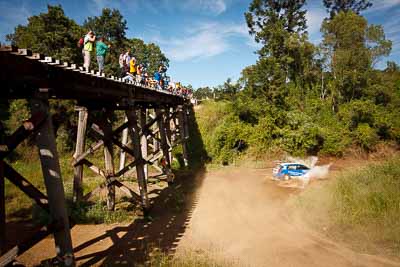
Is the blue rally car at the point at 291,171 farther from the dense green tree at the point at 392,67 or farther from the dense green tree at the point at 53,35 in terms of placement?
the dense green tree at the point at 392,67

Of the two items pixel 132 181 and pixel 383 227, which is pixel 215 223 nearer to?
pixel 383 227

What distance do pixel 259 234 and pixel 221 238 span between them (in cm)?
114

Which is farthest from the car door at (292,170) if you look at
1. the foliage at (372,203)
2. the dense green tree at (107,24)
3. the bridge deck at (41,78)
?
the dense green tree at (107,24)

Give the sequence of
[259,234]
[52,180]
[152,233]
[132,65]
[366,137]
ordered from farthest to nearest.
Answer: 1. [366,137]
2. [132,65]
3. [259,234]
4. [152,233]
5. [52,180]

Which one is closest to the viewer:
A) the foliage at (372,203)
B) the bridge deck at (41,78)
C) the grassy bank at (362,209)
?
the bridge deck at (41,78)

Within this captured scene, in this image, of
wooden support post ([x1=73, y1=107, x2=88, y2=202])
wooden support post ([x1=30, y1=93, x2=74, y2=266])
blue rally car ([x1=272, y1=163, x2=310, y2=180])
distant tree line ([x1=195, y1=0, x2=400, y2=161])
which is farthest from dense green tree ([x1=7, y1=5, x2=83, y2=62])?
wooden support post ([x1=30, y1=93, x2=74, y2=266])

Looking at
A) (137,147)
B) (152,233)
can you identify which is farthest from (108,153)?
(152,233)

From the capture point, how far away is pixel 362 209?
8.11 m

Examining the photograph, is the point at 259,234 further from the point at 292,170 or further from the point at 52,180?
the point at 292,170

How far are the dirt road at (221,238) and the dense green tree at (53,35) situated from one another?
1799cm

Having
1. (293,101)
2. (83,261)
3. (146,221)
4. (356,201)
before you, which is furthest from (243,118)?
(83,261)

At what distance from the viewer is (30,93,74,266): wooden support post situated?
13.2 ft

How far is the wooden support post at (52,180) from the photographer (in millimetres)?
4031

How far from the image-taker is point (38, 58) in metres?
3.78
